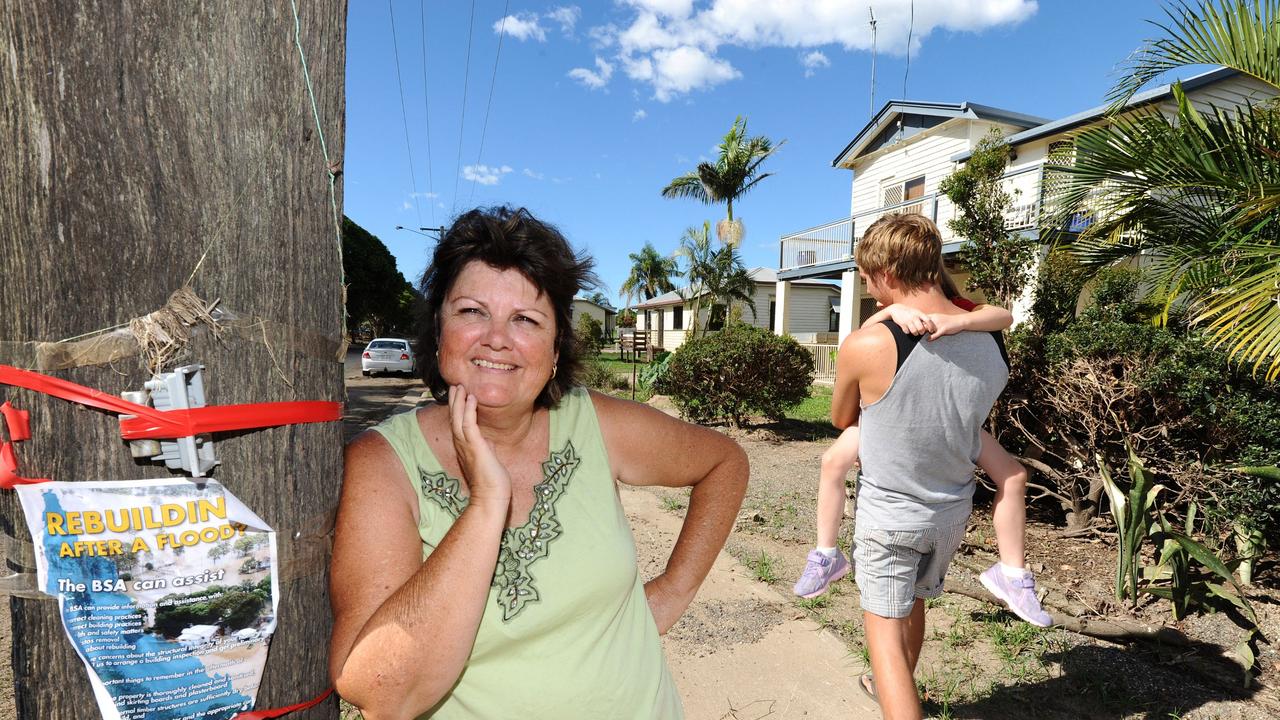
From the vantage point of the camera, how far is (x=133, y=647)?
0.90 metres

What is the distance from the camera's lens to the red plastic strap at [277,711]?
3.30 feet

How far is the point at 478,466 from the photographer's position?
121 centimetres

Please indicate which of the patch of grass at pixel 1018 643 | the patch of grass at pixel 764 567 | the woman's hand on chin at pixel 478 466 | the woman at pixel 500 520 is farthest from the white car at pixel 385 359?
the woman's hand on chin at pixel 478 466

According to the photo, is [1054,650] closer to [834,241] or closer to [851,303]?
[851,303]

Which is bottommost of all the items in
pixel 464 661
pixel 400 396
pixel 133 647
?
pixel 400 396

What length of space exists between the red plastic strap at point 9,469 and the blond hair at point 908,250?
8.58 feet

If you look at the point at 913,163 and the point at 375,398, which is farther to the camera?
the point at 913,163

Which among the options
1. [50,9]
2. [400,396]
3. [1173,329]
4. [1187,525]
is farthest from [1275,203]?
[400,396]

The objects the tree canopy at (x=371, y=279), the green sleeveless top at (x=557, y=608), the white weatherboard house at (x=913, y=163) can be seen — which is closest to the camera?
the green sleeveless top at (x=557, y=608)

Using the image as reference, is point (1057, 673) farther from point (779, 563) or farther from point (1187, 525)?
point (779, 563)

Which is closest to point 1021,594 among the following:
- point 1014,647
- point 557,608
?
point 1014,647

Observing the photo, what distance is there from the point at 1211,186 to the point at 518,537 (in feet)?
19.8

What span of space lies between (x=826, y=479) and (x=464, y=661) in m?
2.61

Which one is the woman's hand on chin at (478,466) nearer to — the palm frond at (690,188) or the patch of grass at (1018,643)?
the patch of grass at (1018,643)
